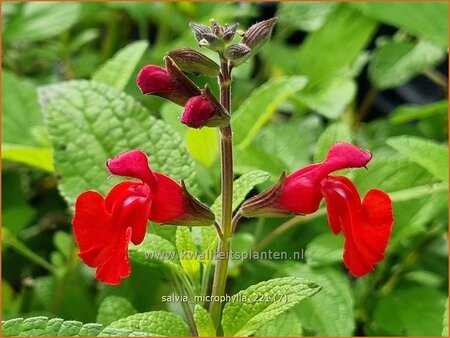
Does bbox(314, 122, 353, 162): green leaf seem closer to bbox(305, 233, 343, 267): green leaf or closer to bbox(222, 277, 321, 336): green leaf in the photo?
bbox(305, 233, 343, 267): green leaf

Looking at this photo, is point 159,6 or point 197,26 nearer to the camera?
point 197,26

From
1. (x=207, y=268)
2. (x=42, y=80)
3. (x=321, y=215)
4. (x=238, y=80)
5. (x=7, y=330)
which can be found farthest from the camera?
(x=42, y=80)

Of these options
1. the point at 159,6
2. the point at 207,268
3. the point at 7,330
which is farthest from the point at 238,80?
the point at 7,330

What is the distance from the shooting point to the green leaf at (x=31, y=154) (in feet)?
2.71

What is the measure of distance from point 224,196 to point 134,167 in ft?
0.24

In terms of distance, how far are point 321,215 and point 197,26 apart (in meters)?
0.39

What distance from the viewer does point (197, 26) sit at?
574mm

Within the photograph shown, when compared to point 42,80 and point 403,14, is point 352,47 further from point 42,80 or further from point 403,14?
point 42,80

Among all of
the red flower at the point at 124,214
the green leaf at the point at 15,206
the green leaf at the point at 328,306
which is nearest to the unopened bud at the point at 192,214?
the red flower at the point at 124,214

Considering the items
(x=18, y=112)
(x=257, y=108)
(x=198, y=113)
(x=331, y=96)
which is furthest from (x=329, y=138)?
(x=18, y=112)

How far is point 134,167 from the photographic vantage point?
58 cm

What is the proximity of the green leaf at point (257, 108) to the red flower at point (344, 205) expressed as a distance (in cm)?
20

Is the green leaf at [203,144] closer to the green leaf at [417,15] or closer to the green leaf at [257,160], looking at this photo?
the green leaf at [257,160]

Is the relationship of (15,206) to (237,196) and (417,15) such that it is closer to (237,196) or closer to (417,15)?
(237,196)
